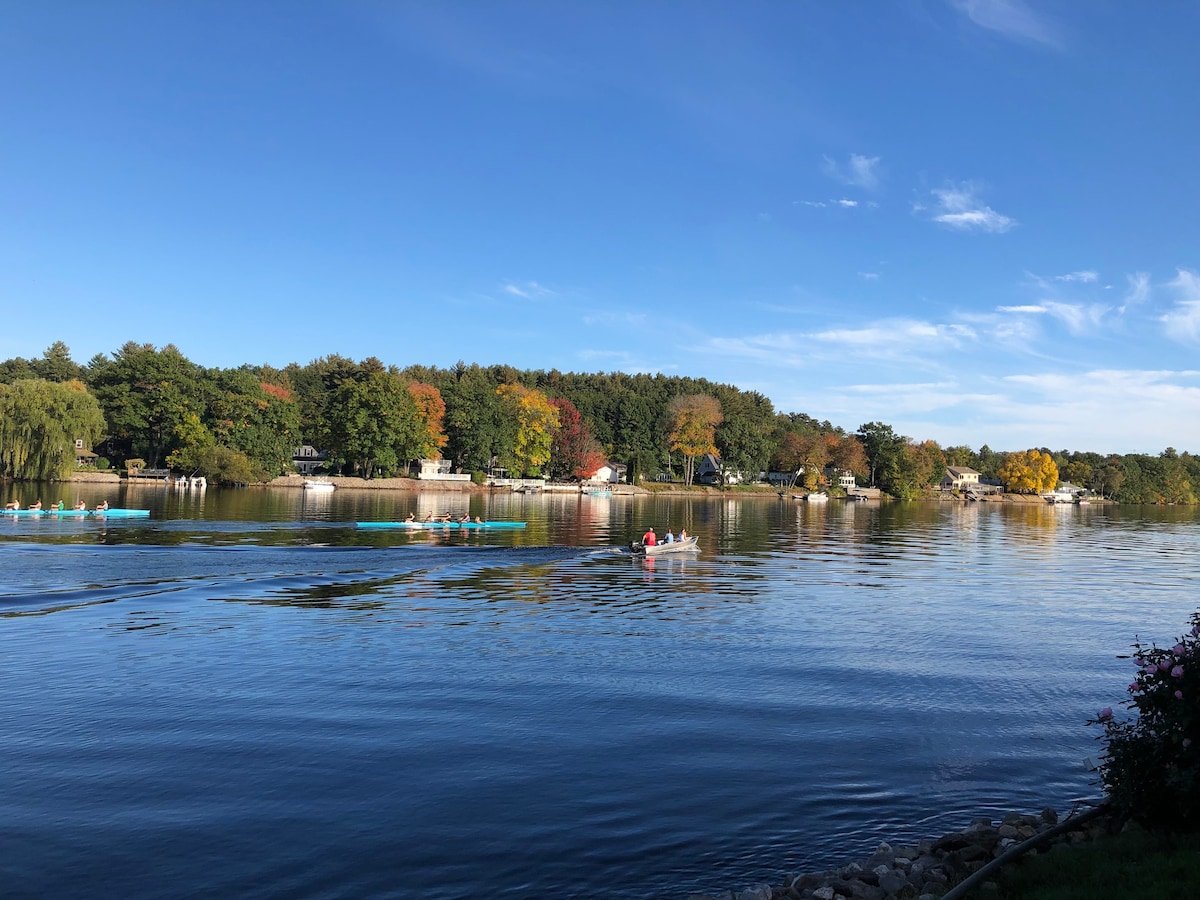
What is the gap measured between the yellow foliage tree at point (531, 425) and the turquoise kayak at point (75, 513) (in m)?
82.3

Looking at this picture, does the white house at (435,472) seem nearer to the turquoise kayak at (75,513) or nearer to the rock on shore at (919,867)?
the turquoise kayak at (75,513)

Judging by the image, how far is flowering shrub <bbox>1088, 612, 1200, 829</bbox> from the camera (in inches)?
325

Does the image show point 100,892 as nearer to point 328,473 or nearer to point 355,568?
point 355,568

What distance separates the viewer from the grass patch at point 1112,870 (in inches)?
283

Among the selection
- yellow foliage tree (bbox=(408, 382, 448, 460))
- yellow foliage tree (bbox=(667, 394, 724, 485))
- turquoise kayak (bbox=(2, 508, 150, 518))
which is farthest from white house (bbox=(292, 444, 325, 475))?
turquoise kayak (bbox=(2, 508, 150, 518))

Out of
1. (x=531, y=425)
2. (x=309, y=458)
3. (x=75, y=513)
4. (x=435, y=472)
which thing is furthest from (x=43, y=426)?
(x=531, y=425)

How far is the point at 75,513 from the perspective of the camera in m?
54.4

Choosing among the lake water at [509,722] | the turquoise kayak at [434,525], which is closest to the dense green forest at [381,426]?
the turquoise kayak at [434,525]

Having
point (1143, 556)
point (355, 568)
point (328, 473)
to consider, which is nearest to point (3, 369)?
point (328, 473)

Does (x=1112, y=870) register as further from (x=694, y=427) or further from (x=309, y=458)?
(x=309, y=458)

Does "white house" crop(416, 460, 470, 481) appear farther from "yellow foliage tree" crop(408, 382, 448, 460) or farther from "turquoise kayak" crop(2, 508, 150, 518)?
"turquoise kayak" crop(2, 508, 150, 518)

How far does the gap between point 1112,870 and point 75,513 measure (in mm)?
60116

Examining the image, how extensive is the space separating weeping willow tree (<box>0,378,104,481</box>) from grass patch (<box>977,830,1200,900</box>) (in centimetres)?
10017

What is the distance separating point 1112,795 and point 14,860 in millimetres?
11770
